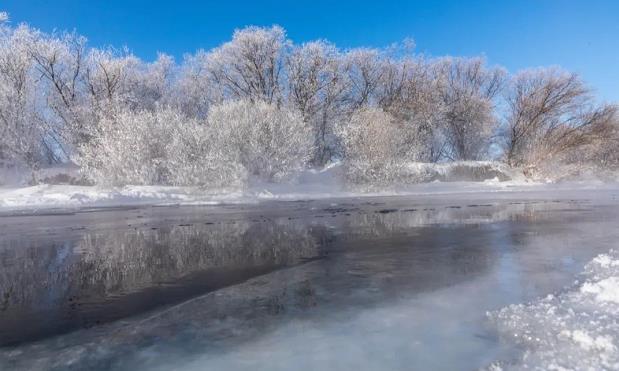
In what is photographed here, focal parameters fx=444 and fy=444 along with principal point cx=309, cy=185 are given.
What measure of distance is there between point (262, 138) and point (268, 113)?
236cm

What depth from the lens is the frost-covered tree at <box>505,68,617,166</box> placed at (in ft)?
153

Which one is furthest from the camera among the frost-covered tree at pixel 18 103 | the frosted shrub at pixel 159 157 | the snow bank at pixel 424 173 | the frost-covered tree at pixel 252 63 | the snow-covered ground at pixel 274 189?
the frost-covered tree at pixel 252 63

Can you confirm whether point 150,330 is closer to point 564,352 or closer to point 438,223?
point 564,352

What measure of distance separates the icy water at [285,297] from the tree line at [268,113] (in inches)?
842

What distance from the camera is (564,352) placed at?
13.7 feet

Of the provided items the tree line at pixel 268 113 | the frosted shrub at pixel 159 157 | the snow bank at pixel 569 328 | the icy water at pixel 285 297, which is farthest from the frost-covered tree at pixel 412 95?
the snow bank at pixel 569 328

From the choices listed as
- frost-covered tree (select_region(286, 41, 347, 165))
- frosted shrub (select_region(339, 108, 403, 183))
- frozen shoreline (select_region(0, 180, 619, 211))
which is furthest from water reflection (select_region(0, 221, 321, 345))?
frost-covered tree (select_region(286, 41, 347, 165))

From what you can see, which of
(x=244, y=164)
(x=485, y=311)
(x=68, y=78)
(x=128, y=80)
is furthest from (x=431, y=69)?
(x=485, y=311)

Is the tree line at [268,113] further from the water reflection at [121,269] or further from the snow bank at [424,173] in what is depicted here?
the water reflection at [121,269]

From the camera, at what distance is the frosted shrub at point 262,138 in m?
34.1

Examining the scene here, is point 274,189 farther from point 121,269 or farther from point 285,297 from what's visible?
point 285,297

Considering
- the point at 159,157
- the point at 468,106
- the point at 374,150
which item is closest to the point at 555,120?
the point at 468,106

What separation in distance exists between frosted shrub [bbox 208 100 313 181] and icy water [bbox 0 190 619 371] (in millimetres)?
21260

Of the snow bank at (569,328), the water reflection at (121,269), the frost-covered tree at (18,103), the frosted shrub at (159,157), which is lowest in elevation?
the snow bank at (569,328)
